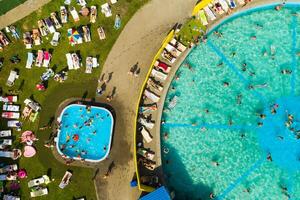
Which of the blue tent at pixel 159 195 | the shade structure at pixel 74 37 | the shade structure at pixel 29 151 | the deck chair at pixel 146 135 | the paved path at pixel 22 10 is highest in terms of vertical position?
the paved path at pixel 22 10

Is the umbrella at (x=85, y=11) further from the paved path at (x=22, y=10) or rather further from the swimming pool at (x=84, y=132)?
the swimming pool at (x=84, y=132)

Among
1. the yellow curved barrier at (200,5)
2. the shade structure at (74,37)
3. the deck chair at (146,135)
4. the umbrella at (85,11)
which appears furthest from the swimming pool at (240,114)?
the umbrella at (85,11)

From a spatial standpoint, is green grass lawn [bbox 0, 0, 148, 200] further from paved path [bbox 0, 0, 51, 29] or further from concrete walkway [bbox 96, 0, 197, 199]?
concrete walkway [bbox 96, 0, 197, 199]

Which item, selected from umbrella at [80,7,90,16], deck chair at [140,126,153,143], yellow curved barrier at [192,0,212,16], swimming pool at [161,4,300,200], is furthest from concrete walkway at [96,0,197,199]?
umbrella at [80,7,90,16]

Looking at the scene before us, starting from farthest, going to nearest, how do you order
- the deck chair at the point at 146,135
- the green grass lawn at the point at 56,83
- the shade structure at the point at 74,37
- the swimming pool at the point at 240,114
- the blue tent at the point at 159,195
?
1. the shade structure at the point at 74,37
2. the green grass lawn at the point at 56,83
3. the deck chair at the point at 146,135
4. the swimming pool at the point at 240,114
5. the blue tent at the point at 159,195

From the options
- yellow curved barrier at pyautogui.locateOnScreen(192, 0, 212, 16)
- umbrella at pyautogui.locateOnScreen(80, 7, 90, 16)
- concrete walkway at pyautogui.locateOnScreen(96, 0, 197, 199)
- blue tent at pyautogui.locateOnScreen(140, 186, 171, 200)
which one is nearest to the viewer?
blue tent at pyautogui.locateOnScreen(140, 186, 171, 200)

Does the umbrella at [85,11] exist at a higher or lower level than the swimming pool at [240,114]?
higher

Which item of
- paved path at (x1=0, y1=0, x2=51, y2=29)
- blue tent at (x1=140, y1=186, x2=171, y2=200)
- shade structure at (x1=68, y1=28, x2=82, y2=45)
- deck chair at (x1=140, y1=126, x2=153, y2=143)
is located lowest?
blue tent at (x1=140, y1=186, x2=171, y2=200)
